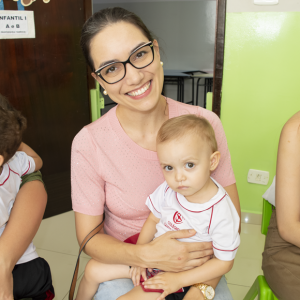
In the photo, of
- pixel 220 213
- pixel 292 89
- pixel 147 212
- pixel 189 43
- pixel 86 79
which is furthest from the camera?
pixel 189 43

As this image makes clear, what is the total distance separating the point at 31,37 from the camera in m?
2.56

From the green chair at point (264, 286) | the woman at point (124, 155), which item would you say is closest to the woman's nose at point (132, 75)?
the woman at point (124, 155)

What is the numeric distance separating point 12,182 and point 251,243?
6.61 feet

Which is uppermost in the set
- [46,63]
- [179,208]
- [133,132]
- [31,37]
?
[31,37]

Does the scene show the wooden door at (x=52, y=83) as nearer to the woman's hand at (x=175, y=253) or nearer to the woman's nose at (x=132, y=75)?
the woman's nose at (x=132, y=75)

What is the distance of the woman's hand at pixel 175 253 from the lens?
3.53 ft

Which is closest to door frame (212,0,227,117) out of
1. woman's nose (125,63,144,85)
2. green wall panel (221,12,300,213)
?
green wall panel (221,12,300,213)

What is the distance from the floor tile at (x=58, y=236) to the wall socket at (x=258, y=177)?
152cm

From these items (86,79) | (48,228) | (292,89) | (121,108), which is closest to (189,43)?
(86,79)

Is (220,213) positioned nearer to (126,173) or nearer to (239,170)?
(126,173)

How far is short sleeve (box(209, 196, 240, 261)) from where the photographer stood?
104cm

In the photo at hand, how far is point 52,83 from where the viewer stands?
2.80m

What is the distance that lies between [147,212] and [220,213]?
0.37 metres

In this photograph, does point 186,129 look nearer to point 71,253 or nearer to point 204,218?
point 204,218
